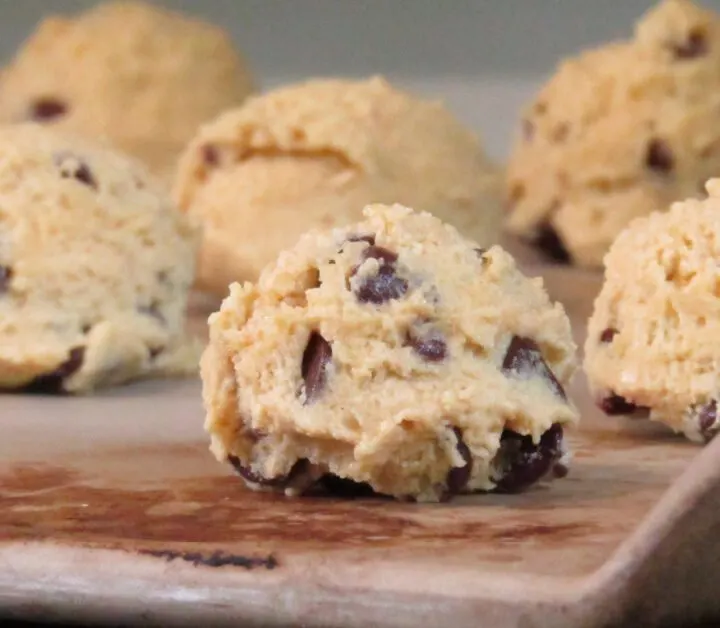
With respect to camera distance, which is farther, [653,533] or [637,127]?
[637,127]

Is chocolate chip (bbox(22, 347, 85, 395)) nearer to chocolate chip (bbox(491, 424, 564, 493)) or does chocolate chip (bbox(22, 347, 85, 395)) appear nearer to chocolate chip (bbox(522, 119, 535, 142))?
chocolate chip (bbox(491, 424, 564, 493))

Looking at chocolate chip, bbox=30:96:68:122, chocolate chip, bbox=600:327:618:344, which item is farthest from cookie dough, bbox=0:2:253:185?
chocolate chip, bbox=600:327:618:344

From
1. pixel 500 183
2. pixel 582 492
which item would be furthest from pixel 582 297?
pixel 582 492

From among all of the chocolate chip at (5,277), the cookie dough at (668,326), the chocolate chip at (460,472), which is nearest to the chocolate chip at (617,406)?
the cookie dough at (668,326)

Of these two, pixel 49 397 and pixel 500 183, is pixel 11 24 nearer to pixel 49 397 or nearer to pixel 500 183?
pixel 500 183

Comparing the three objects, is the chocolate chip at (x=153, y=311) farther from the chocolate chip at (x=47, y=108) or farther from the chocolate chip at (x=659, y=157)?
the chocolate chip at (x=659, y=157)

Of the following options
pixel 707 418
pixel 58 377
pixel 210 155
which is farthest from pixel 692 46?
pixel 58 377
